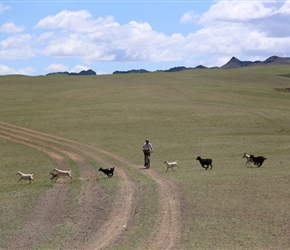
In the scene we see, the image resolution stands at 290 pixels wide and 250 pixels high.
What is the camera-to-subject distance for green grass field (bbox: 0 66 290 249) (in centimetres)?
2169

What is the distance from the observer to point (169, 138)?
54812 mm

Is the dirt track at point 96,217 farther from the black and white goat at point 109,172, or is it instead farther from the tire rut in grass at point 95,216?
the black and white goat at point 109,172

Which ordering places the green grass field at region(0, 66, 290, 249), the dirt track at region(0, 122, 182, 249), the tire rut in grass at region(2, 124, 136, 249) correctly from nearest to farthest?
the dirt track at region(0, 122, 182, 249), the tire rut in grass at region(2, 124, 136, 249), the green grass field at region(0, 66, 290, 249)

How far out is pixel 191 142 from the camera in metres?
51.7

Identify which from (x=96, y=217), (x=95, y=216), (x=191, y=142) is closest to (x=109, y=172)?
(x=95, y=216)

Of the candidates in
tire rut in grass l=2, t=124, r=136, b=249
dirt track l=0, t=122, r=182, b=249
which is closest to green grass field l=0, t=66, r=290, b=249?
dirt track l=0, t=122, r=182, b=249

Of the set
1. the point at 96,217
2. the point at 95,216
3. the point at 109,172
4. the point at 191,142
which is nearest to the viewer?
the point at 96,217

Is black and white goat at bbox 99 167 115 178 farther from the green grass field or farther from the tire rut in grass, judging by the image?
the green grass field

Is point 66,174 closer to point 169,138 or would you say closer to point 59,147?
point 59,147

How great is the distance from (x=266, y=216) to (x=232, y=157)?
2014cm

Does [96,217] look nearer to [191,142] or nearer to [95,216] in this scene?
[95,216]

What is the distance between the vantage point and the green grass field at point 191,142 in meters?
21.7

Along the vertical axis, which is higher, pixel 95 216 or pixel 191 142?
pixel 95 216

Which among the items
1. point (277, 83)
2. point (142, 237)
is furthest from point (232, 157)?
point (277, 83)
